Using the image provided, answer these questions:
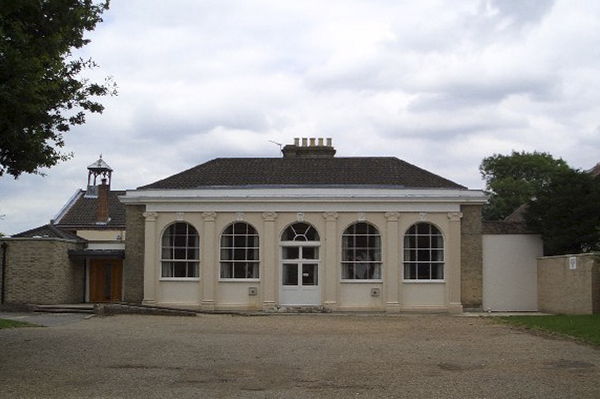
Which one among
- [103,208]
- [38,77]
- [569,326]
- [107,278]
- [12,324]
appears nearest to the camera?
[38,77]

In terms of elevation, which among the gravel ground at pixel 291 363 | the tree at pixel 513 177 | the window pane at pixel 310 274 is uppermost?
the tree at pixel 513 177

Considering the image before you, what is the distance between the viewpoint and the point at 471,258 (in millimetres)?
31844

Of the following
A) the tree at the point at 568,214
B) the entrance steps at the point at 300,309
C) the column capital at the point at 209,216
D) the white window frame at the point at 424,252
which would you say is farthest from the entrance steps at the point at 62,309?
the tree at the point at 568,214

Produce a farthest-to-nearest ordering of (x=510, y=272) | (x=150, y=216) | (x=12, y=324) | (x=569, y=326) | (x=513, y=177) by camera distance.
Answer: (x=513, y=177), (x=150, y=216), (x=510, y=272), (x=12, y=324), (x=569, y=326)

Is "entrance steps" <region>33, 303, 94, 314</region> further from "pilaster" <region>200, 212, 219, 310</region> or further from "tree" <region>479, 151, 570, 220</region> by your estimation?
"tree" <region>479, 151, 570, 220</region>

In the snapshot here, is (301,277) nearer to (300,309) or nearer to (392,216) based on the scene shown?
(300,309)

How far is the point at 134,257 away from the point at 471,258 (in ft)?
44.7

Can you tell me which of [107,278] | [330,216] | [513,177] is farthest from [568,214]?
[513,177]

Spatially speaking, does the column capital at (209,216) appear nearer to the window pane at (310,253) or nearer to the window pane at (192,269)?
the window pane at (192,269)

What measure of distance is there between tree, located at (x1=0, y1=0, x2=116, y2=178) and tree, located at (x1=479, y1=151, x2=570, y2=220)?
5344 centimetres

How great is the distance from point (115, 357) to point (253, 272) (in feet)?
56.1

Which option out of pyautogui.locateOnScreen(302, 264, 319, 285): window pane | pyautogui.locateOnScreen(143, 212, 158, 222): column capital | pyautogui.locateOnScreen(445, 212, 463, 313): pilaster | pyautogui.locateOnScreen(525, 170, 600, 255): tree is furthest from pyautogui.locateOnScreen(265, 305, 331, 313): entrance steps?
pyautogui.locateOnScreen(525, 170, 600, 255): tree

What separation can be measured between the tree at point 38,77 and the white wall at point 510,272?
20347 mm

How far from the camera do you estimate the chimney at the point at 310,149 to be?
37.3 m
